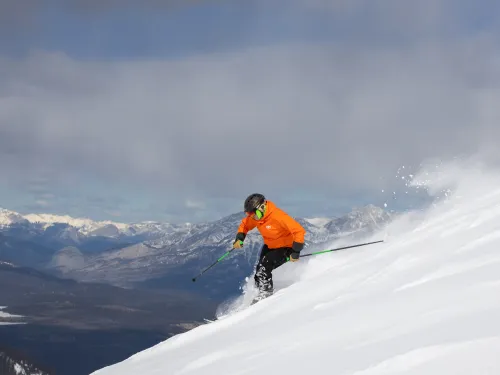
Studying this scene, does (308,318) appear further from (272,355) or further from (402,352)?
(402,352)

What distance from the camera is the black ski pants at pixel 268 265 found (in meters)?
13.1

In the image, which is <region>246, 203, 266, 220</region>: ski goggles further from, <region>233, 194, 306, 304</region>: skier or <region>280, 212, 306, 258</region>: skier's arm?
<region>280, 212, 306, 258</region>: skier's arm

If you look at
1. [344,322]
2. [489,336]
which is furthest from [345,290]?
[489,336]

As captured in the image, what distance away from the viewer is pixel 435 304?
18.6ft

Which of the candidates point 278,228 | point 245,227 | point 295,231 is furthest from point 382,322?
point 245,227

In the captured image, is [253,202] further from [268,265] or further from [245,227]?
[268,265]

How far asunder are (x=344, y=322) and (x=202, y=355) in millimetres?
2703

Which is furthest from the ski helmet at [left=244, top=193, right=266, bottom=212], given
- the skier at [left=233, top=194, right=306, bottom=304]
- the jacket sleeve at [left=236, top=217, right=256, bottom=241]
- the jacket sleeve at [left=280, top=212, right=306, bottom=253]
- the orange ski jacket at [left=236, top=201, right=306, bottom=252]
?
the jacket sleeve at [left=236, top=217, right=256, bottom=241]

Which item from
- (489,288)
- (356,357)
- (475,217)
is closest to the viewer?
(356,357)

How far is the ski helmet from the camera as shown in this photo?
1259cm

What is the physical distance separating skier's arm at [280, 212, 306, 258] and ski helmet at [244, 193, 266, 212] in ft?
2.18

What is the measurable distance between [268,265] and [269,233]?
0.84m

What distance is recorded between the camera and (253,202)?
12578 mm

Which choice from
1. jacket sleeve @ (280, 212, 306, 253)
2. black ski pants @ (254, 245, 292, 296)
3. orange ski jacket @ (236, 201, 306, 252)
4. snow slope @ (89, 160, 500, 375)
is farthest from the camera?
black ski pants @ (254, 245, 292, 296)
